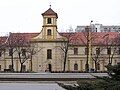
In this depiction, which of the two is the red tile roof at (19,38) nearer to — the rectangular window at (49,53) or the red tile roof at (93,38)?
the rectangular window at (49,53)

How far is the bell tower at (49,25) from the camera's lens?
234ft

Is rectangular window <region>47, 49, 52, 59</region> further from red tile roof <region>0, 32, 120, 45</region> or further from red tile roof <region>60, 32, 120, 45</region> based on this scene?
red tile roof <region>60, 32, 120, 45</region>

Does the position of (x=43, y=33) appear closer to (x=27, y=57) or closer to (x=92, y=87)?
(x=27, y=57)

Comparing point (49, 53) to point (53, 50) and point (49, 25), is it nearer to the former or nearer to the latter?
point (53, 50)

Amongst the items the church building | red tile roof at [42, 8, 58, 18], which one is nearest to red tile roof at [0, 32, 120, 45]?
the church building

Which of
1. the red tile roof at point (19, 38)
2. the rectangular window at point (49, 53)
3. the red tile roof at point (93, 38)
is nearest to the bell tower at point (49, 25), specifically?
the rectangular window at point (49, 53)

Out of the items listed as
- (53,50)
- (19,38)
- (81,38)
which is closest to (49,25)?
(53,50)

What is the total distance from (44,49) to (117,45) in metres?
14.4

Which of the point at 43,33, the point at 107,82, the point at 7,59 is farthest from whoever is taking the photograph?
the point at 7,59

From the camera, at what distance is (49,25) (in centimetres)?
7225

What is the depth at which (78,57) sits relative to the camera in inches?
3007

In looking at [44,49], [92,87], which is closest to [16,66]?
[44,49]

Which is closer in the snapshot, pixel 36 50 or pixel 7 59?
pixel 36 50

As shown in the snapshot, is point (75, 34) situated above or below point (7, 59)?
above
